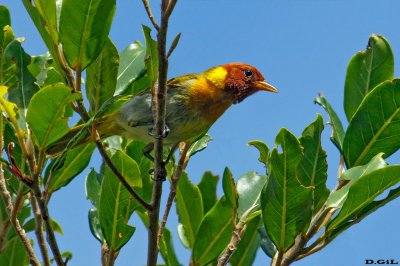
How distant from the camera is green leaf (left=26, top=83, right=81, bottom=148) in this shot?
236cm

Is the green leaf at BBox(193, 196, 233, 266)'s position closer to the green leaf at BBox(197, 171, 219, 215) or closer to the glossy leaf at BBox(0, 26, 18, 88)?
the green leaf at BBox(197, 171, 219, 215)

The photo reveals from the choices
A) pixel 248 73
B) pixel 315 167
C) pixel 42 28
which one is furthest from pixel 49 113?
pixel 248 73

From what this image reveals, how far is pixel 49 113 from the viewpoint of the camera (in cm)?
243

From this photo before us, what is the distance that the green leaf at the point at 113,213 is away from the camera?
10.1 feet

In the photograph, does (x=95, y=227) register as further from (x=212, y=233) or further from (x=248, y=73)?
(x=248, y=73)

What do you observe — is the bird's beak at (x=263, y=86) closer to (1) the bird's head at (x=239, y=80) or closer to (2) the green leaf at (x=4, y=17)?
(1) the bird's head at (x=239, y=80)

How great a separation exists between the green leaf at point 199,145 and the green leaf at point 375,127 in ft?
3.79

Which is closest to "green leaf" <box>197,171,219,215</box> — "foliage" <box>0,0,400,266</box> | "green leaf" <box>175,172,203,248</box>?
"foliage" <box>0,0,400,266</box>

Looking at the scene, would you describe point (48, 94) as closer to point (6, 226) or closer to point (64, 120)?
point (64, 120)

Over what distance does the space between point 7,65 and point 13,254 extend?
1.32 meters


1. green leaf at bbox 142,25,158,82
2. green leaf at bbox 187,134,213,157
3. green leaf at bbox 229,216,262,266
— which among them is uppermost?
green leaf at bbox 142,25,158,82

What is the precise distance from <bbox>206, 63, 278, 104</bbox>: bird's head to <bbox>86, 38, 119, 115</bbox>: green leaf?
1268 millimetres

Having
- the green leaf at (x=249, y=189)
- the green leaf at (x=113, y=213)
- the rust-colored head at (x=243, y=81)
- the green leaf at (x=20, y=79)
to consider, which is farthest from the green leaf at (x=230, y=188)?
the rust-colored head at (x=243, y=81)

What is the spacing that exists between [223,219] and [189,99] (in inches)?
41.9
